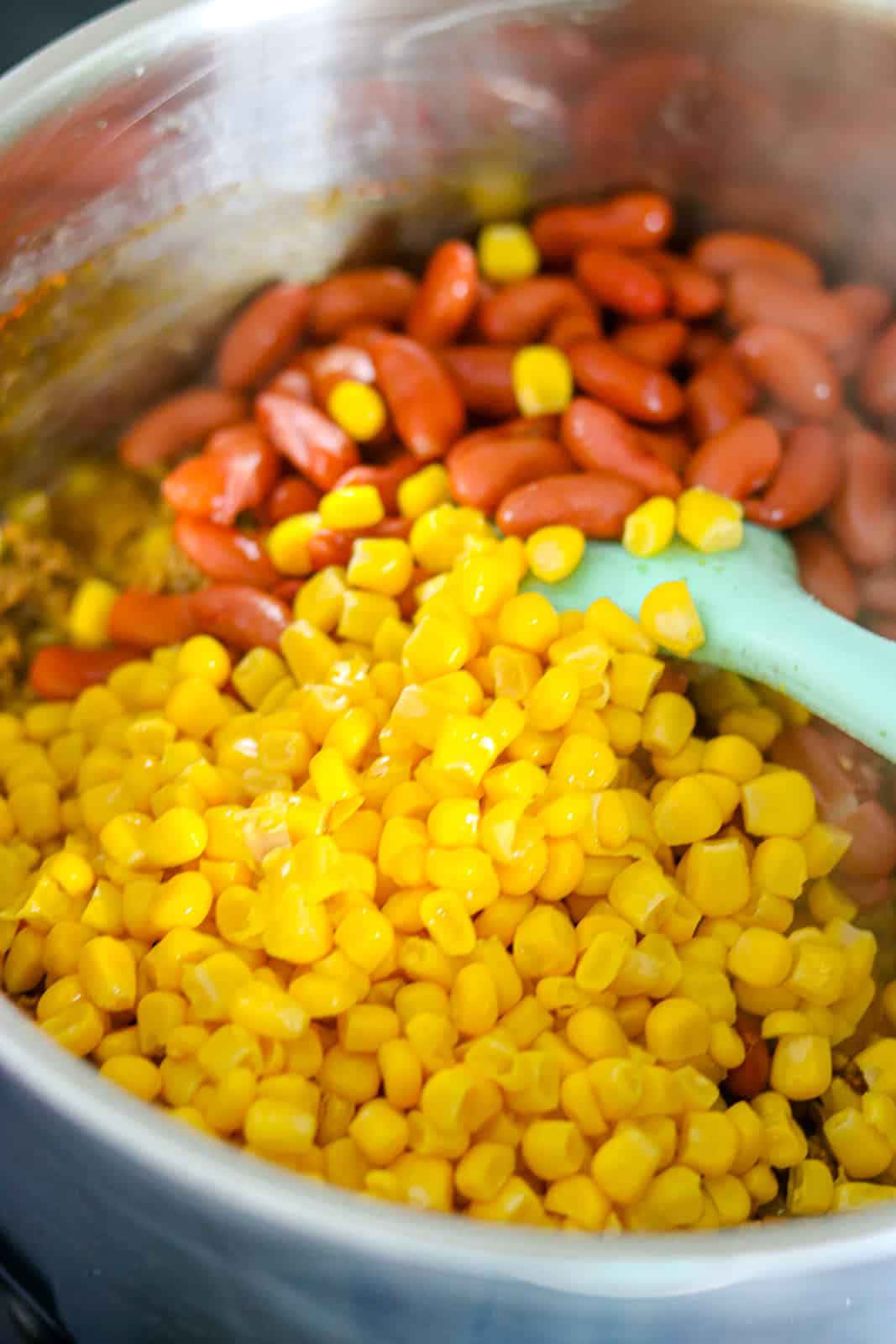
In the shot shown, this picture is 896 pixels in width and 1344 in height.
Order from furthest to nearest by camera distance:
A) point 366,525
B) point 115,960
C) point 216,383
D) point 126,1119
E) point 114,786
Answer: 1. point 216,383
2. point 366,525
3. point 114,786
4. point 115,960
5. point 126,1119

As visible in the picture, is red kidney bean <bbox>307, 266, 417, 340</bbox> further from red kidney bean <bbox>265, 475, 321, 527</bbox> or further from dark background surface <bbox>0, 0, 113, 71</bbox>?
dark background surface <bbox>0, 0, 113, 71</bbox>

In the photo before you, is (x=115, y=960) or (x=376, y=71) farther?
(x=376, y=71)

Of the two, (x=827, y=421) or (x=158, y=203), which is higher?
(x=158, y=203)

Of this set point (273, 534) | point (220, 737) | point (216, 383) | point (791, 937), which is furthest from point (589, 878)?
point (216, 383)

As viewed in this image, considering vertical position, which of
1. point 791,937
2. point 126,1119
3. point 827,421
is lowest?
point 791,937

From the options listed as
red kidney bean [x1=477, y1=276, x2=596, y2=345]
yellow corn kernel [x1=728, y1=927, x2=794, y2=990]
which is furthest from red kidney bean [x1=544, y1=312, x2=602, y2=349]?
yellow corn kernel [x1=728, y1=927, x2=794, y2=990]

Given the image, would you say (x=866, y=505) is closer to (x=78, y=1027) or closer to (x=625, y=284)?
(x=625, y=284)

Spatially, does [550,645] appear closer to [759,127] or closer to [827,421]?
[827,421]

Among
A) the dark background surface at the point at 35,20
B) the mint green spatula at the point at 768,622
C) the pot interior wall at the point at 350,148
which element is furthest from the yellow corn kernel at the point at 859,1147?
the dark background surface at the point at 35,20
